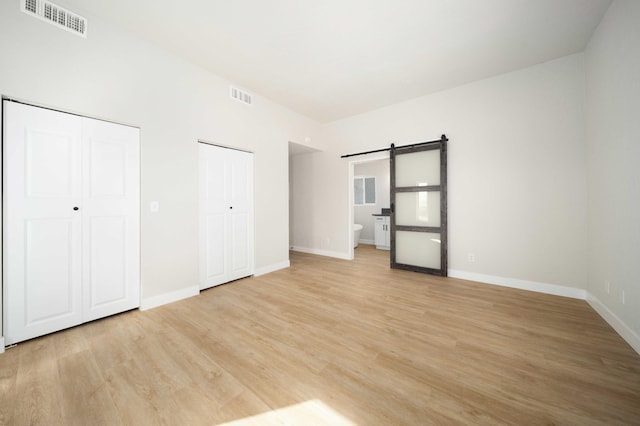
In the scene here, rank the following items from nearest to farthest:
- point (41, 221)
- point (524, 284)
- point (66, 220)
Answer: point (41, 221) → point (66, 220) → point (524, 284)

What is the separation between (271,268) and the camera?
4.04 m

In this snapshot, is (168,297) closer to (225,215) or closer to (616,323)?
(225,215)

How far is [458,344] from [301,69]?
11.8ft

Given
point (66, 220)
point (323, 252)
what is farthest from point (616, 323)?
point (66, 220)

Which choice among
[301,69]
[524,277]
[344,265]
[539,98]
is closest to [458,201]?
[524,277]

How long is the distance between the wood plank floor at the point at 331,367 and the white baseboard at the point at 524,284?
199 millimetres

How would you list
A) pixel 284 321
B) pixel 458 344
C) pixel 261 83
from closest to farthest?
pixel 458 344 → pixel 284 321 → pixel 261 83

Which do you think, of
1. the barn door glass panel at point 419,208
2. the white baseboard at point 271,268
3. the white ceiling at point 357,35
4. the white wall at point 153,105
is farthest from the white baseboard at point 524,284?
the white wall at point 153,105

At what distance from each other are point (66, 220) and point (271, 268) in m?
2.61

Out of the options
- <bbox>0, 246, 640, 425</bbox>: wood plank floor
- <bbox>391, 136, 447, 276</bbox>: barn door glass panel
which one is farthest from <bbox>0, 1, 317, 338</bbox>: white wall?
<bbox>391, 136, 447, 276</bbox>: barn door glass panel

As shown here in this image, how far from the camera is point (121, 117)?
2.41 meters

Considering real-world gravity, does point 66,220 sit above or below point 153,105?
below

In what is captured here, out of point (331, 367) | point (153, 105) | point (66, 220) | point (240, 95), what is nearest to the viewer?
point (331, 367)

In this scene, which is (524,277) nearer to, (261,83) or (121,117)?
(261,83)
